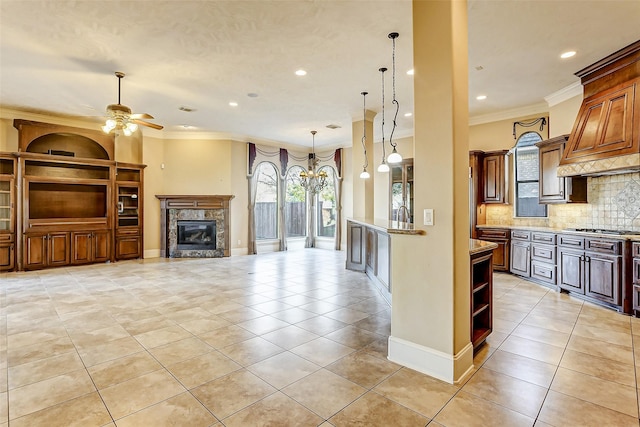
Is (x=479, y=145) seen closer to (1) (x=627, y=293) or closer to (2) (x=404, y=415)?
(1) (x=627, y=293)

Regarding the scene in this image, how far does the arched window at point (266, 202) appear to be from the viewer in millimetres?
9812

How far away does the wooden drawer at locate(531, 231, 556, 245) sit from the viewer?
5.13 meters

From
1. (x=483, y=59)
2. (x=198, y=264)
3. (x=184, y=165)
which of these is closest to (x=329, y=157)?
(x=184, y=165)

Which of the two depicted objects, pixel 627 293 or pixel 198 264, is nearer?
pixel 627 293

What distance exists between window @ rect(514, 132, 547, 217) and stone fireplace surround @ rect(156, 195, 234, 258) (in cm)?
687

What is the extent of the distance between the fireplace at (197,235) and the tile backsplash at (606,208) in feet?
25.5

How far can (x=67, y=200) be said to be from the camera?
747cm

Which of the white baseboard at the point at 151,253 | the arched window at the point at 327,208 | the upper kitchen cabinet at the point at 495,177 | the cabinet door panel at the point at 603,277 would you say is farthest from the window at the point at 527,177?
the white baseboard at the point at 151,253

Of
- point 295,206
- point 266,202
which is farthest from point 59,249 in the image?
point 295,206

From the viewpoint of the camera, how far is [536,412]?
206cm

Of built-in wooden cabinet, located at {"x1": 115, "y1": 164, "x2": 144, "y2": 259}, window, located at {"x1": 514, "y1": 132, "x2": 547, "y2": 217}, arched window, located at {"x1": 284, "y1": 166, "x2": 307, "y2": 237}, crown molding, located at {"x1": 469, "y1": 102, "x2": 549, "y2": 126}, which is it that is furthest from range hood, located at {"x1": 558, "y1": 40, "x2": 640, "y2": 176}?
built-in wooden cabinet, located at {"x1": 115, "y1": 164, "x2": 144, "y2": 259}

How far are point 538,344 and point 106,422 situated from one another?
3.62m

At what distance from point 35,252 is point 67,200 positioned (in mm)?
1390

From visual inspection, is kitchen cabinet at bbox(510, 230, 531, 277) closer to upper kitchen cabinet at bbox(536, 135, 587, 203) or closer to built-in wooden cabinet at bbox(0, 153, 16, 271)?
upper kitchen cabinet at bbox(536, 135, 587, 203)
